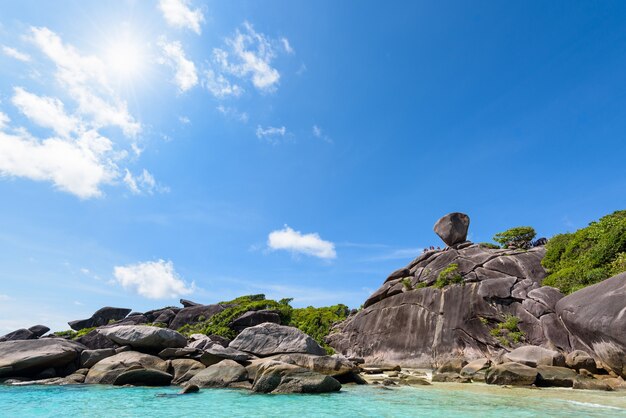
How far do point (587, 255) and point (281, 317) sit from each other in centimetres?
2804

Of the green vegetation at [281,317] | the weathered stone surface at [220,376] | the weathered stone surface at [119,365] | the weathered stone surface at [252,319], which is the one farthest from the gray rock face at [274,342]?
the weathered stone surface at [252,319]

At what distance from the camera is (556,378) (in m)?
14.2

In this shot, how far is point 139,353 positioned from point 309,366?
9.11m

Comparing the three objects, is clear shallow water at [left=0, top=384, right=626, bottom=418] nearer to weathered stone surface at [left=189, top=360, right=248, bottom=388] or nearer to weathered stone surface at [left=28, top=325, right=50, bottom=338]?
weathered stone surface at [left=189, top=360, right=248, bottom=388]

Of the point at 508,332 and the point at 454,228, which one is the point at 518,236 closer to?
the point at 454,228

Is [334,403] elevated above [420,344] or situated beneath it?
situated beneath

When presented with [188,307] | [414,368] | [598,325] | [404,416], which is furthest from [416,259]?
[188,307]

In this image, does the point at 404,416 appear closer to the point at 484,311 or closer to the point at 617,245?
the point at 484,311

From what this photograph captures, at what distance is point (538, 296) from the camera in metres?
21.6

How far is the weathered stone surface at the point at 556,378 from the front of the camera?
46.2 ft

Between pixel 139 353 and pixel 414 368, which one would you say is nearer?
pixel 139 353

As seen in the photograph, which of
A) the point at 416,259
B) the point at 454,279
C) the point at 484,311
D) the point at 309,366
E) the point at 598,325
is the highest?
the point at 416,259

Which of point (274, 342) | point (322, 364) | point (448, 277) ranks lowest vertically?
point (322, 364)

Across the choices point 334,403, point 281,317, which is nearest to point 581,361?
point 334,403
